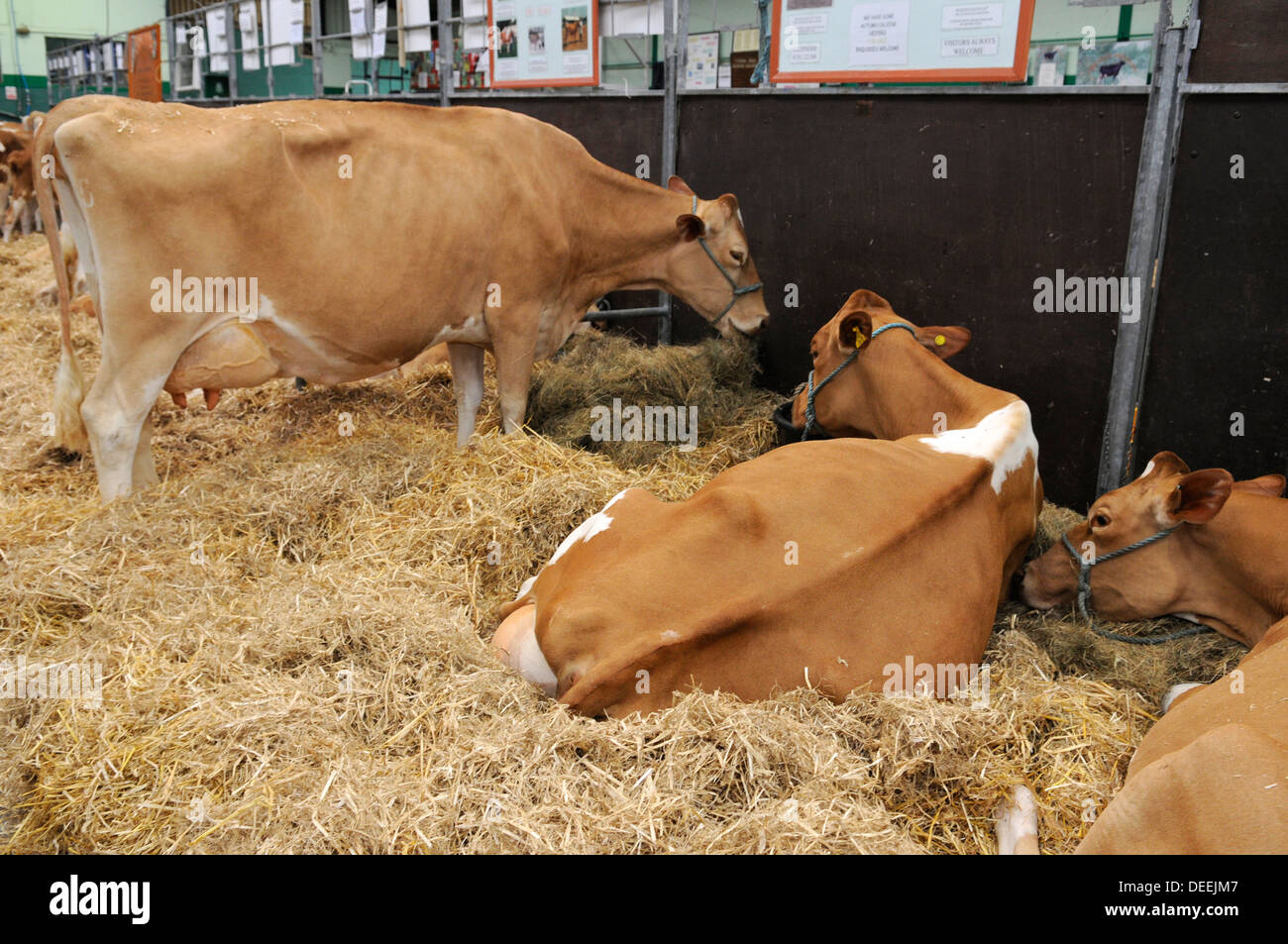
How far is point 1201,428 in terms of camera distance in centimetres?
448

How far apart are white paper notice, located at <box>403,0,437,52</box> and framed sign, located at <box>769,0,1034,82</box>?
396cm

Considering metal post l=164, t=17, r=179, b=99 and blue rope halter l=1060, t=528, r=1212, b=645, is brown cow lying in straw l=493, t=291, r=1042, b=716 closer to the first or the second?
blue rope halter l=1060, t=528, r=1212, b=645

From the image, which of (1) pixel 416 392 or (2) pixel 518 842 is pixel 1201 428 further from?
(1) pixel 416 392

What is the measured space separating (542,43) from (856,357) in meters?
3.92

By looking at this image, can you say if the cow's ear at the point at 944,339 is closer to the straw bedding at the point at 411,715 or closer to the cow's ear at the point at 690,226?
the straw bedding at the point at 411,715

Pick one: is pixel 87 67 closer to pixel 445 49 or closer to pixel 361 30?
pixel 361 30

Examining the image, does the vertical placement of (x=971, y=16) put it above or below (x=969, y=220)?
above

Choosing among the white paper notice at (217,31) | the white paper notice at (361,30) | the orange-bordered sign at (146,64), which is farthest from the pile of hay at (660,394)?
the orange-bordered sign at (146,64)

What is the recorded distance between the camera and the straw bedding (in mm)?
2420

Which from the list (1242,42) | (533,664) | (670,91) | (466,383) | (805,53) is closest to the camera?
(533,664)

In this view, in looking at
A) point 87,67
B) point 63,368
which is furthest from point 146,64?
point 63,368

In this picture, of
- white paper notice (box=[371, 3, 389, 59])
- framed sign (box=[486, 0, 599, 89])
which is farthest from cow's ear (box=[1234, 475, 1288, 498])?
white paper notice (box=[371, 3, 389, 59])

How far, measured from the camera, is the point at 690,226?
5.67 meters

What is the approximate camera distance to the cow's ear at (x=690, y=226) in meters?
5.63
